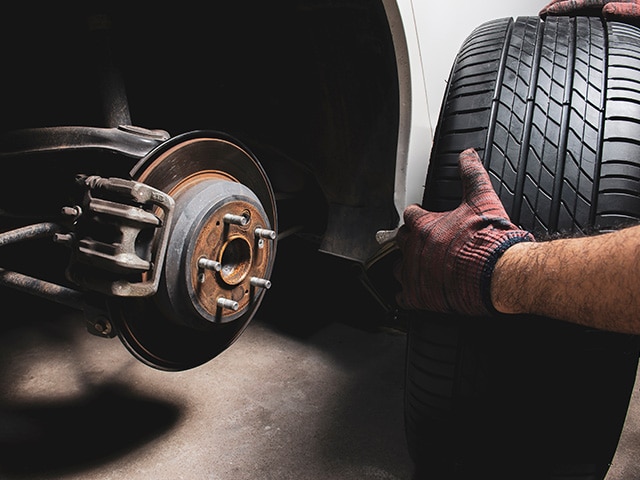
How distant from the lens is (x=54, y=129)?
2.67 ft

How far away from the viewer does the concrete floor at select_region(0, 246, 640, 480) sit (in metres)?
0.96

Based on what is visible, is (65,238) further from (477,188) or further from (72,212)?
(477,188)

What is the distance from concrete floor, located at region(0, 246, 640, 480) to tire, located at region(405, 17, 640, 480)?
0.22 meters

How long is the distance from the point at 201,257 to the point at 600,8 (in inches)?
35.9

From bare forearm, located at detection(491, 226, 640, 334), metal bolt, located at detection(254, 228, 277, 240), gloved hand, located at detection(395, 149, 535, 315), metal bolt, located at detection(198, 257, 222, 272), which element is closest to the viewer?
bare forearm, located at detection(491, 226, 640, 334)

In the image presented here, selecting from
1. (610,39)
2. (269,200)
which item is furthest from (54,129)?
(610,39)

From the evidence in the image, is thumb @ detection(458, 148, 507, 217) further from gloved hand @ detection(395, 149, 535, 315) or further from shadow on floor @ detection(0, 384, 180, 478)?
shadow on floor @ detection(0, 384, 180, 478)

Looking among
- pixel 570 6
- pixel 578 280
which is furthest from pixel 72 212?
pixel 570 6

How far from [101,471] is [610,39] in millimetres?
1151

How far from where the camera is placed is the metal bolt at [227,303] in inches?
34.5

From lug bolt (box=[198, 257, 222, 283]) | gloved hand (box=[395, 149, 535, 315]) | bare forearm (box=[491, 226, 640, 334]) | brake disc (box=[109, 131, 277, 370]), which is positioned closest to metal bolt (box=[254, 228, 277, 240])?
brake disc (box=[109, 131, 277, 370])

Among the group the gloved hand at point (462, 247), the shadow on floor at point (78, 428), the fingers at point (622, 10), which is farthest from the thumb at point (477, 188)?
the shadow on floor at point (78, 428)

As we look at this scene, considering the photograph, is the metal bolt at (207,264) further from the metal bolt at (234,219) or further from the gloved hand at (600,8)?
the gloved hand at (600,8)

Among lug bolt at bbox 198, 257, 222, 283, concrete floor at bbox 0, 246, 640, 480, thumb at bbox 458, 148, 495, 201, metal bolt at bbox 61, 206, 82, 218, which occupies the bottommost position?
concrete floor at bbox 0, 246, 640, 480
